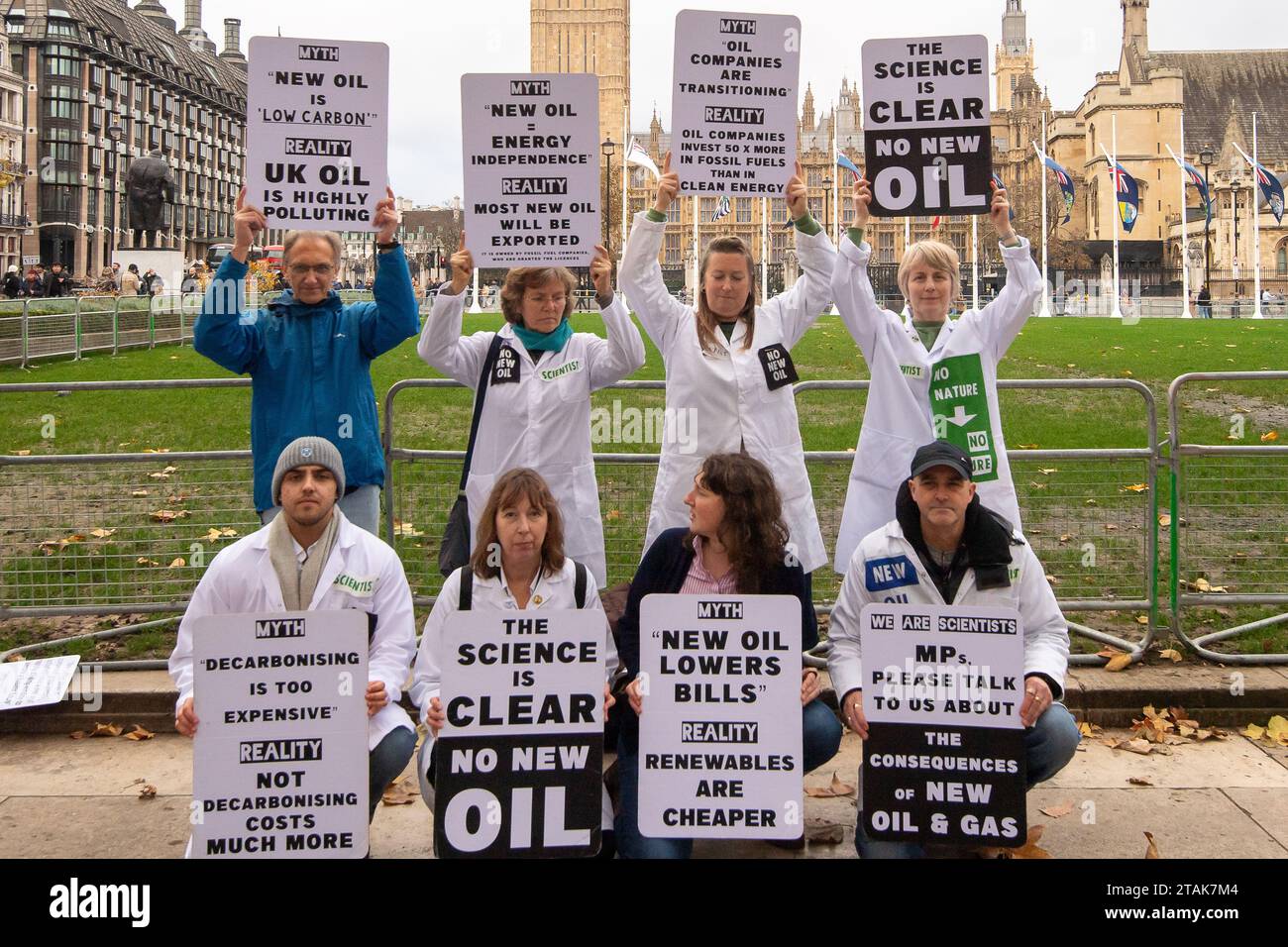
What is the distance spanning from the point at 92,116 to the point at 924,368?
282ft

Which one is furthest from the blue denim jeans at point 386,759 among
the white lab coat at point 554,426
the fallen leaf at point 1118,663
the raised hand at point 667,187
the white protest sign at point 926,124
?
the fallen leaf at point 1118,663

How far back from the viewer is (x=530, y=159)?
4883 mm

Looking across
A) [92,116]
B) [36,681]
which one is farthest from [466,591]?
[92,116]

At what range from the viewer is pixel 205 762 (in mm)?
3604

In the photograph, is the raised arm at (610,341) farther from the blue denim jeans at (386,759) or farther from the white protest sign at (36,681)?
the white protest sign at (36,681)

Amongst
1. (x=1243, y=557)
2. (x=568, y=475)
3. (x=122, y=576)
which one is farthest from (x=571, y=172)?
(x=1243, y=557)

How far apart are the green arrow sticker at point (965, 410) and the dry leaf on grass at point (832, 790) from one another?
4.11 feet

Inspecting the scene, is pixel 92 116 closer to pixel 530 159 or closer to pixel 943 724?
pixel 530 159

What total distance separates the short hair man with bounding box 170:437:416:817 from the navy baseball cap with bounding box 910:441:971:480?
1.73m

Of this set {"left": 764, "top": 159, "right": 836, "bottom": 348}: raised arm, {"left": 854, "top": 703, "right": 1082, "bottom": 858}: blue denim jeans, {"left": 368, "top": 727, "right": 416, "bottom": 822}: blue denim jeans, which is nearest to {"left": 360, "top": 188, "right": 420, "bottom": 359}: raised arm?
{"left": 764, "top": 159, "right": 836, "bottom": 348}: raised arm

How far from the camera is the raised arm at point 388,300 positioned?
467cm

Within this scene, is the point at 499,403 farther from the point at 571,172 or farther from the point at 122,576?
the point at 122,576

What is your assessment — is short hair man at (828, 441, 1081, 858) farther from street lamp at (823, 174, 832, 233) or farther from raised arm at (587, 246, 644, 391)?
street lamp at (823, 174, 832, 233)

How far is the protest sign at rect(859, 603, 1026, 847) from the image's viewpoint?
3.71 metres
